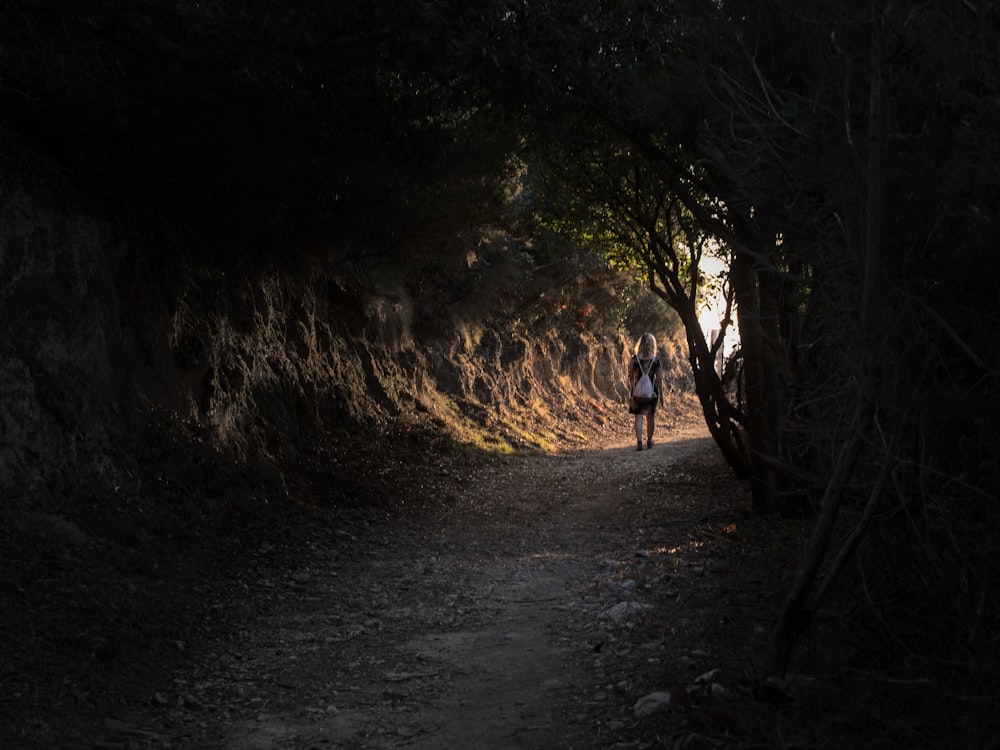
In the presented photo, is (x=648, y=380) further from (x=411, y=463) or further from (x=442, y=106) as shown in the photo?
(x=442, y=106)

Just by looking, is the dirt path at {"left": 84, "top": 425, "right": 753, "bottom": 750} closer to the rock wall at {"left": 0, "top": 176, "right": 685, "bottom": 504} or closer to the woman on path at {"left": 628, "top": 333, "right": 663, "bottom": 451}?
the rock wall at {"left": 0, "top": 176, "right": 685, "bottom": 504}

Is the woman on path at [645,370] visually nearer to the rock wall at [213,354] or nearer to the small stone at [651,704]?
the rock wall at [213,354]

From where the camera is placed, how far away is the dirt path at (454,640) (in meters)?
5.41

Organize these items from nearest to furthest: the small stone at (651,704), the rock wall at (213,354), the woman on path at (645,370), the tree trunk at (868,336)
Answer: the tree trunk at (868,336) < the small stone at (651,704) < the rock wall at (213,354) < the woman on path at (645,370)

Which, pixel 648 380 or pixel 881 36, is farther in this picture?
pixel 648 380

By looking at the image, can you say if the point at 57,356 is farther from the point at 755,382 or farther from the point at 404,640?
the point at 755,382

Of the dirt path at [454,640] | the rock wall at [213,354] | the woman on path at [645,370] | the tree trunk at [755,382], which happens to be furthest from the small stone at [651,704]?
the woman on path at [645,370]

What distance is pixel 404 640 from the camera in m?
7.12

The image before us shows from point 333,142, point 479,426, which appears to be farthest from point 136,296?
point 479,426

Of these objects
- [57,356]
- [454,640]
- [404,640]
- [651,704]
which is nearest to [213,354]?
[57,356]

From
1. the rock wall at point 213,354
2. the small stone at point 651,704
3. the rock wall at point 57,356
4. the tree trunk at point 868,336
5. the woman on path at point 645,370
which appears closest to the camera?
the tree trunk at point 868,336

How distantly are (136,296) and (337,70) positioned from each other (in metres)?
3.36

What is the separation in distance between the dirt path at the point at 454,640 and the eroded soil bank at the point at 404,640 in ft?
0.06

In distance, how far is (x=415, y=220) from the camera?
14.8 meters
